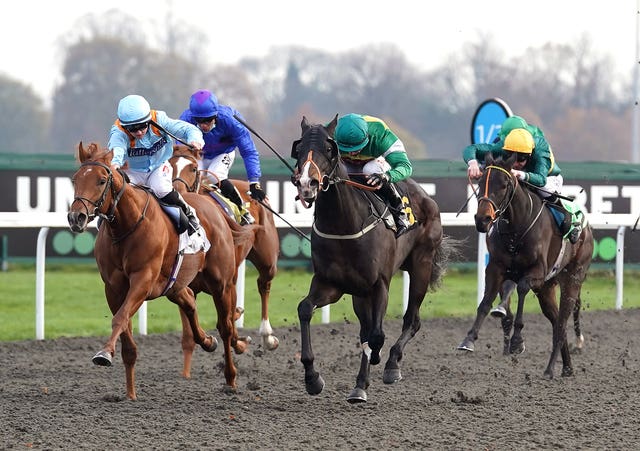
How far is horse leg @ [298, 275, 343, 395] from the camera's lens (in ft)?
18.4

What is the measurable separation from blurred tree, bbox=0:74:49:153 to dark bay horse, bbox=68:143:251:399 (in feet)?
112

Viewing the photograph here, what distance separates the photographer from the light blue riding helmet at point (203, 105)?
6.79 metres

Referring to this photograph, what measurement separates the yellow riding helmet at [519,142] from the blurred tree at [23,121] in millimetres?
33933

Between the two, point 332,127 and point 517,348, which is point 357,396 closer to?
point 332,127

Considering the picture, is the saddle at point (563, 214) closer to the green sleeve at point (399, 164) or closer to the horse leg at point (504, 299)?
the horse leg at point (504, 299)

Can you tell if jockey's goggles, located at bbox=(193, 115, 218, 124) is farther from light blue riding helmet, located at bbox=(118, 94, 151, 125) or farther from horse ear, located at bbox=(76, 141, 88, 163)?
horse ear, located at bbox=(76, 141, 88, 163)

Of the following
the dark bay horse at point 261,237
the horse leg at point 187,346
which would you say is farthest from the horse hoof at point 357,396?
the dark bay horse at point 261,237

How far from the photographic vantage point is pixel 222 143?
24.1 feet

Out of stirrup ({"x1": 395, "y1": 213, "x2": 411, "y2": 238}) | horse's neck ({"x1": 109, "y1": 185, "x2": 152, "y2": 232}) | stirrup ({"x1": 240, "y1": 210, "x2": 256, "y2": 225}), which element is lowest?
stirrup ({"x1": 240, "y1": 210, "x2": 256, "y2": 225})

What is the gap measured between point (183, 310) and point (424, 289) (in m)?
1.54

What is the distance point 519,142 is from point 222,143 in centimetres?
193

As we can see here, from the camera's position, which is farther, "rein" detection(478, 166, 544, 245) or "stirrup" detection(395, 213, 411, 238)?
"rein" detection(478, 166, 544, 245)

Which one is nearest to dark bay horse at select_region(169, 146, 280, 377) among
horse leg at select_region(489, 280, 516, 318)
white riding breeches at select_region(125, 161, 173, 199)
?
white riding breeches at select_region(125, 161, 173, 199)

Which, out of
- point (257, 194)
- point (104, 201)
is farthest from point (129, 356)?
point (257, 194)
